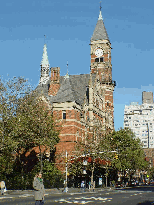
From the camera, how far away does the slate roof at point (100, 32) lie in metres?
80.8

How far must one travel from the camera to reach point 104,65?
258 feet

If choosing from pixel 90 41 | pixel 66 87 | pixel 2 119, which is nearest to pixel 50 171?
pixel 2 119

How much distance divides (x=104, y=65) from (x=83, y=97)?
16.5 meters

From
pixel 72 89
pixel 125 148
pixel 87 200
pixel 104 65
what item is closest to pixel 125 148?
pixel 125 148

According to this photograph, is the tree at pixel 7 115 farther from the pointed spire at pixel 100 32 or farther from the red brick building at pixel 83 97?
the pointed spire at pixel 100 32

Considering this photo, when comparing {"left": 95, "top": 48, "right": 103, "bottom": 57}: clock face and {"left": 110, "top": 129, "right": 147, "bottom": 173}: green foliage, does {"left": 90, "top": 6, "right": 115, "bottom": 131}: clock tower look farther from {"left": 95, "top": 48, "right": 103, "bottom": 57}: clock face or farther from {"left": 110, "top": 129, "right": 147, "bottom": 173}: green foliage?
{"left": 110, "top": 129, "right": 147, "bottom": 173}: green foliage

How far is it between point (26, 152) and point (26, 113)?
16.6 m

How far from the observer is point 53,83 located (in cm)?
6425

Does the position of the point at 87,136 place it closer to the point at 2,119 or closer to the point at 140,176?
the point at 2,119

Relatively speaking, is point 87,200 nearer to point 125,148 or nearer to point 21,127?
point 21,127

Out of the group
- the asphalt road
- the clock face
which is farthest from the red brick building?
the asphalt road

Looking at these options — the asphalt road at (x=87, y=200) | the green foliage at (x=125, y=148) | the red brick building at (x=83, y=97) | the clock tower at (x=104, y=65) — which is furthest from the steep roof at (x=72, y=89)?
the asphalt road at (x=87, y=200)

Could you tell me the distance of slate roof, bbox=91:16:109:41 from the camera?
80812mm

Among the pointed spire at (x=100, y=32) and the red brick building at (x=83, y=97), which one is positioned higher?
the pointed spire at (x=100, y=32)
